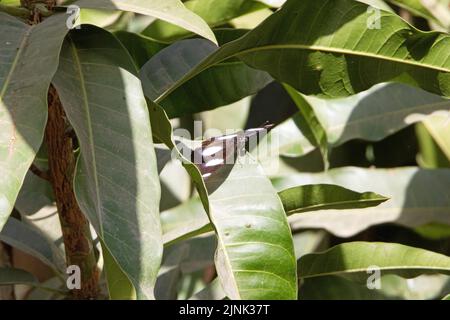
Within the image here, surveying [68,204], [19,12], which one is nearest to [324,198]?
[68,204]

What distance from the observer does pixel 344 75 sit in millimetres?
935

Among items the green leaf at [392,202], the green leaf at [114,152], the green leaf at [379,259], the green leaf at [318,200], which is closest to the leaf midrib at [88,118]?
the green leaf at [114,152]

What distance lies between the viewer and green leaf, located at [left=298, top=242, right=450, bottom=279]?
1071 mm

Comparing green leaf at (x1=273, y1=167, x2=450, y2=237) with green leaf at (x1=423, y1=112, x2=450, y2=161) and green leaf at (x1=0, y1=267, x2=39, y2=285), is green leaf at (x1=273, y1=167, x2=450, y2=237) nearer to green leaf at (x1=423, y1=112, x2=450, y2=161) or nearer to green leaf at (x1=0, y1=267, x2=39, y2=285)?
green leaf at (x1=423, y1=112, x2=450, y2=161)

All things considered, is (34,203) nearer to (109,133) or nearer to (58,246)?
(58,246)

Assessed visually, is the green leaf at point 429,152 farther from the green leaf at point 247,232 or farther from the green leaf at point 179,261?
the green leaf at point 247,232

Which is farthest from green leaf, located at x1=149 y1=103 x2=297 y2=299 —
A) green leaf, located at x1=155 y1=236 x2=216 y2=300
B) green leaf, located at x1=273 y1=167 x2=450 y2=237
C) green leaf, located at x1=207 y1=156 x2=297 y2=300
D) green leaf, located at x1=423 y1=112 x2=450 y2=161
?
green leaf, located at x1=423 y1=112 x2=450 y2=161

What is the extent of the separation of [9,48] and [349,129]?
76 centimetres

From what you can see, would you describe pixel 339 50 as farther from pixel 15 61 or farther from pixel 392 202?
pixel 392 202

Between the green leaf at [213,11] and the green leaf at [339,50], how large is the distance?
0.25m

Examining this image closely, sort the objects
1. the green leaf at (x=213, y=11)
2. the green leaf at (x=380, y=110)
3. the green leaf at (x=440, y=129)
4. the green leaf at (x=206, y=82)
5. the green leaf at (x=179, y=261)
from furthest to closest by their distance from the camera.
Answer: the green leaf at (x=440, y=129) → the green leaf at (x=380, y=110) → the green leaf at (x=179, y=261) → the green leaf at (x=213, y=11) → the green leaf at (x=206, y=82)

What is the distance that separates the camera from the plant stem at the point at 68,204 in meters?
0.90

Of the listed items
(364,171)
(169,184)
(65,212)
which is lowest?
(169,184)

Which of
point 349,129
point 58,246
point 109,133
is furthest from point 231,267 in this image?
point 349,129
